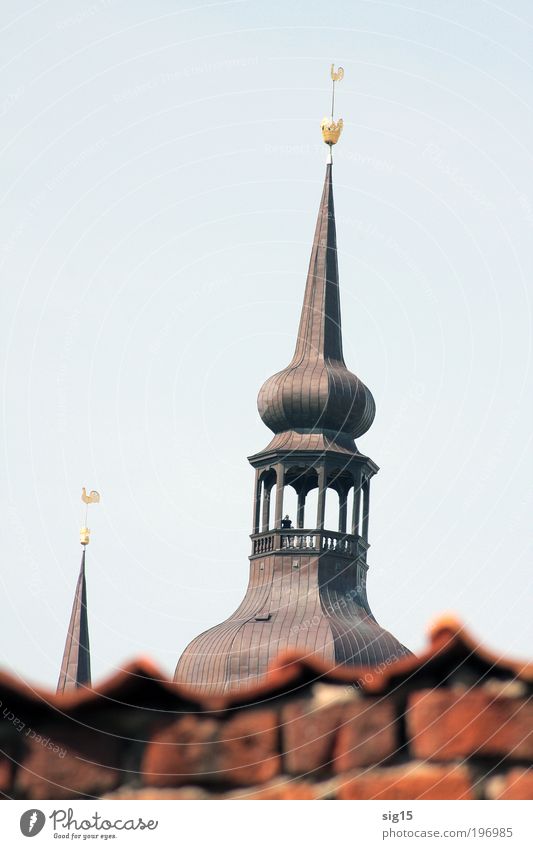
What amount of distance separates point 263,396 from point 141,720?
2592 inches

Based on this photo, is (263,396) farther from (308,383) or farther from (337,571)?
(337,571)

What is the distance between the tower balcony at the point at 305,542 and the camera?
73.3m

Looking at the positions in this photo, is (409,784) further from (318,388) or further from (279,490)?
(318,388)

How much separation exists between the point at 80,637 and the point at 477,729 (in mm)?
75523

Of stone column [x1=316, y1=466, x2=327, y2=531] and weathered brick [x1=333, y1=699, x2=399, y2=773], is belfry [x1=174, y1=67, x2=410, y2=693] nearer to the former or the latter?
stone column [x1=316, y1=466, x2=327, y2=531]

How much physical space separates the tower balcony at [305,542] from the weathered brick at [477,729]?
6160 centimetres

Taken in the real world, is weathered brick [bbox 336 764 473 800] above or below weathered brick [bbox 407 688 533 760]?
below

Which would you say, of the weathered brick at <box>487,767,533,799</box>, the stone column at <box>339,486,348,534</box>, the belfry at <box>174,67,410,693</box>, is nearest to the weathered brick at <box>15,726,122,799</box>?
the weathered brick at <box>487,767,533,799</box>

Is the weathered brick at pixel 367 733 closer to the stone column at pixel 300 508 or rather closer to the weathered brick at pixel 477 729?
the weathered brick at pixel 477 729

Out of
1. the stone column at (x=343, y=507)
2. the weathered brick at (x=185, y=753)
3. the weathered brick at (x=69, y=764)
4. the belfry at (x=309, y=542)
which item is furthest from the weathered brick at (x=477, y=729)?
the stone column at (x=343, y=507)

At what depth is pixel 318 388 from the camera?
76938 mm

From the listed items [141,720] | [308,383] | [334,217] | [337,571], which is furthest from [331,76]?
[141,720]

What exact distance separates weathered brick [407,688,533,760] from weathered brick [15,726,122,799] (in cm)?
162

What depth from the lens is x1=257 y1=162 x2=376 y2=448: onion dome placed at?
76.6 m
